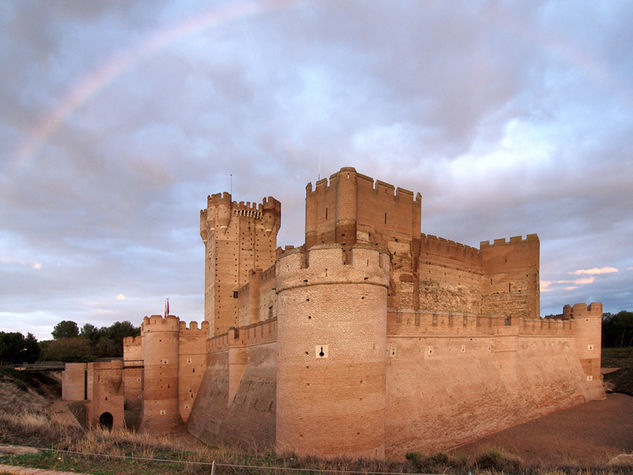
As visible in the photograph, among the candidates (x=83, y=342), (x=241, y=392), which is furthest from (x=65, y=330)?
(x=241, y=392)

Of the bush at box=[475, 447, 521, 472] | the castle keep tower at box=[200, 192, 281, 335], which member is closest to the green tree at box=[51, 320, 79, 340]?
the castle keep tower at box=[200, 192, 281, 335]

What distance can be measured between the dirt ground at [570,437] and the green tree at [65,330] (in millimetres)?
68165

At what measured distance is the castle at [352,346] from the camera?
12.6 metres

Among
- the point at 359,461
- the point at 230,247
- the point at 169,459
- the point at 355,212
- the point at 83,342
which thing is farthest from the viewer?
the point at 83,342

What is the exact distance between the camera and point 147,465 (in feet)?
28.7

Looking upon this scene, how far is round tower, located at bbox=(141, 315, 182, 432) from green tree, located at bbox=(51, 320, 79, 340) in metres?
50.7

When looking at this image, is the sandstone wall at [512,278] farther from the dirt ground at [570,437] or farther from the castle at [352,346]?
the dirt ground at [570,437]

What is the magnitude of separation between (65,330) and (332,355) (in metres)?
70.8

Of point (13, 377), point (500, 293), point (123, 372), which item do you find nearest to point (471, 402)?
point (500, 293)

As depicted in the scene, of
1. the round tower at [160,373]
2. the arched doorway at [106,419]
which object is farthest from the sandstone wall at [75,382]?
the round tower at [160,373]

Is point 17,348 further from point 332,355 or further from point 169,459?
point 169,459

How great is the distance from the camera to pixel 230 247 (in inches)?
1480

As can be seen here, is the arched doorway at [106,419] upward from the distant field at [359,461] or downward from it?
downward

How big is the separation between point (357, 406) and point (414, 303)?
1234cm
